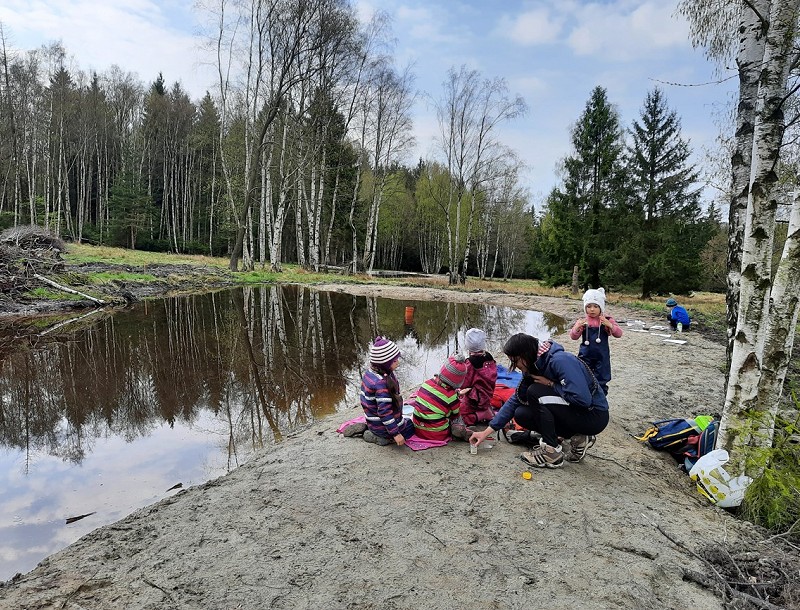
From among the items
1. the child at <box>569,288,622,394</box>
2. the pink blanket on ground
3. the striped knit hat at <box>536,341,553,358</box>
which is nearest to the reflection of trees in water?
the pink blanket on ground

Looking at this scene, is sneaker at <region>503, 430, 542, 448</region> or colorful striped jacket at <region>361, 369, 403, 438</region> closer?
colorful striped jacket at <region>361, 369, 403, 438</region>

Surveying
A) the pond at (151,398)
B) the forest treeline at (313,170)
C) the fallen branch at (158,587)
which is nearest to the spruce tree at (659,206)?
the forest treeline at (313,170)

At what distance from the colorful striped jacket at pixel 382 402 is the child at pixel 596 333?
1940 mm

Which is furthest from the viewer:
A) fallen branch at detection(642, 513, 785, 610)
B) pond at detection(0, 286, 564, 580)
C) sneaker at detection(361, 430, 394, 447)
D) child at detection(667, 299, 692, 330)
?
child at detection(667, 299, 692, 330)

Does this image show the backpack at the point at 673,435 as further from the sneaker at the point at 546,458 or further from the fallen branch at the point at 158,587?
the fallen branch at the point at 158,587

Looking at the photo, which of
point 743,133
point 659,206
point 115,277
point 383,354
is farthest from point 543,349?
point 659,206

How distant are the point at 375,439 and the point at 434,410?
682 millimetres

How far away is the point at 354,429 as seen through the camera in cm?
486

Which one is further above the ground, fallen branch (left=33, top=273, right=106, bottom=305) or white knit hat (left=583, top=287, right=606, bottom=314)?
white knit hat (left=583, top=287, right=606, bottom=314)

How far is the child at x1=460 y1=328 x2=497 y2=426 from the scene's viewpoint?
16.0 feet

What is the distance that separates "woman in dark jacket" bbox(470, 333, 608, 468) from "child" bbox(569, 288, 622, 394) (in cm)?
66

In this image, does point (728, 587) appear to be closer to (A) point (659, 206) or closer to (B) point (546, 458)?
(B) point (546, 458)

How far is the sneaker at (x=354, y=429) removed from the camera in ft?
15.9

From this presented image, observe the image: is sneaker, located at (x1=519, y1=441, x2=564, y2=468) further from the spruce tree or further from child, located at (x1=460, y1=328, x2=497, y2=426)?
the spruce tree
